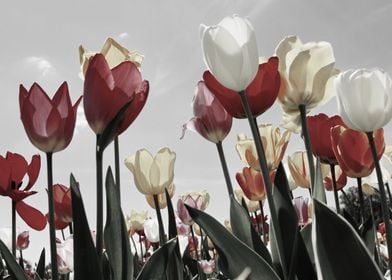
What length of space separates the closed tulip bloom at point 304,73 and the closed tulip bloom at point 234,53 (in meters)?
0.34

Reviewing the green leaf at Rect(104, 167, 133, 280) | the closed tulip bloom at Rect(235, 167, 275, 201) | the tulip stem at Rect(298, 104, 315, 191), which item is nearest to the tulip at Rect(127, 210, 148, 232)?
the closed tulip bloom at Rect(235, 167, 275, 201)

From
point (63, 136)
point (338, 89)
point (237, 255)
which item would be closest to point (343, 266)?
point (237, 255)

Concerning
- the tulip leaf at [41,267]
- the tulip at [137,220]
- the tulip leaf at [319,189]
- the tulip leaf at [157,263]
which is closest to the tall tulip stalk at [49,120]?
the tulip leaf at [157,263]

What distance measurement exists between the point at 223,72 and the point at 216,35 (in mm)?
111

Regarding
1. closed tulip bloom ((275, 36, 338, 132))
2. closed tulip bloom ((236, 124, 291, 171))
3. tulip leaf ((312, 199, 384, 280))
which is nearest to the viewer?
tulip leaf ((312, 199, 384, 280))

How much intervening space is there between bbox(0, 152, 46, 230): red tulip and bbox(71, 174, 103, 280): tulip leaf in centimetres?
71

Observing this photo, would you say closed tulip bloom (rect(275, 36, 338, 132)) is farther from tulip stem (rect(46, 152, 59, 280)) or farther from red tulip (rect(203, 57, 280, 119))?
tulip stem (rect(46, 152, 59, 280))

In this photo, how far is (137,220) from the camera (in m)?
5.93

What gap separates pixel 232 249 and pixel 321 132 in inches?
35.1

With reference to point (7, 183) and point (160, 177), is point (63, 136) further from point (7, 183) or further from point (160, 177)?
point (160, 177)

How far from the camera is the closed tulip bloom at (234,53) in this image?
135 cm

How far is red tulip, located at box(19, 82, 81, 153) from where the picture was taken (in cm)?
141

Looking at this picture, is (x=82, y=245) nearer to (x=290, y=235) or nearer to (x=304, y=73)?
(x=290, y=235)

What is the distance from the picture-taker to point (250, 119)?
1.30 m
